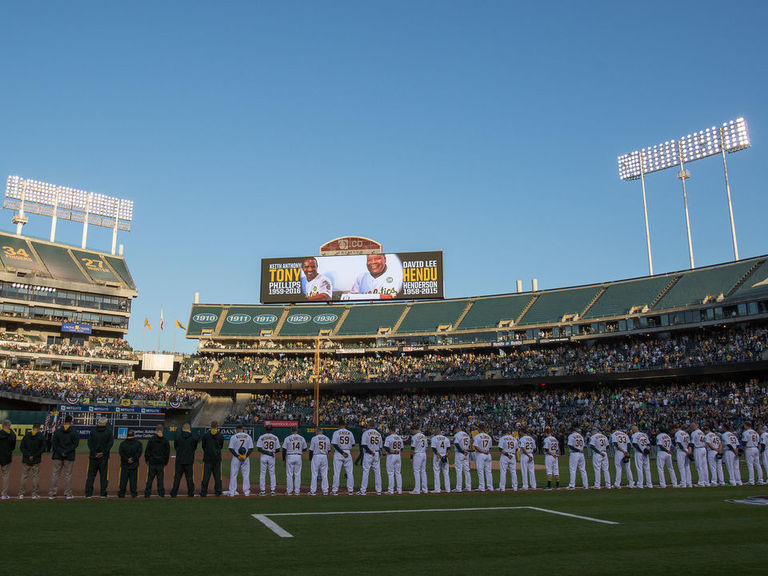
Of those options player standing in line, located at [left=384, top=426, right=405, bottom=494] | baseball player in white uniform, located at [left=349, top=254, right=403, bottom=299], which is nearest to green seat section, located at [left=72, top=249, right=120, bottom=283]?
baseball player in white uniform, located at [left=349, top=254, right=403, bottom=299]

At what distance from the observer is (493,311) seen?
6303 cm

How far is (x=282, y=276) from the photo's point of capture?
214 ft

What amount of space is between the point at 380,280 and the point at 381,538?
53.1 meters

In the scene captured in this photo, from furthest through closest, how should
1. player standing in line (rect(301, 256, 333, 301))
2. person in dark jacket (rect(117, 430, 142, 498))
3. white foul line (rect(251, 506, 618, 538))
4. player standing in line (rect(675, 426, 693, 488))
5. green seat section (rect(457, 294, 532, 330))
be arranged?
1. player standing in line (rect(301, 256, 333, 301))
2. green seat section (rect(457, 294, 532, 330))
3. player standing in line (rect(675, 426, 693, 488))
4. person in dark jacket (rect(117, 430, 142, 498))
5. white foul line (rect(251, 506, 618, 538))

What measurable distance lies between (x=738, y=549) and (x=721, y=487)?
11.9m

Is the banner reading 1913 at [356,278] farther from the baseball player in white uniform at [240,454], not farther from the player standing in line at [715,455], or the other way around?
the baseball player in white uniform at [240,454]

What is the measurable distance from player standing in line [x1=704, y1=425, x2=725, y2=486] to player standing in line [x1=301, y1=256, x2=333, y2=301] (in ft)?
150

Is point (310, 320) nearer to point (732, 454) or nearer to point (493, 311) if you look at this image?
point (493, 311)

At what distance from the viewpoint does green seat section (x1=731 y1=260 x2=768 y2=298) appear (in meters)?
45.2

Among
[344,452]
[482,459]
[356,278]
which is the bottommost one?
[482,459]

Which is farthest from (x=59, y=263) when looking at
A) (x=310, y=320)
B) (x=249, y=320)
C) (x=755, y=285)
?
(x=755, y=285)

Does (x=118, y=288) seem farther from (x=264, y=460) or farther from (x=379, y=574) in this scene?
(x=379, y=574)

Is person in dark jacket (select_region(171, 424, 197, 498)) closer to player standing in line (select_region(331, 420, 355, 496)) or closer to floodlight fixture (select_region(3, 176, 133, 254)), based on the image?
player standing in line (select_region(331, 420, 355, 496))

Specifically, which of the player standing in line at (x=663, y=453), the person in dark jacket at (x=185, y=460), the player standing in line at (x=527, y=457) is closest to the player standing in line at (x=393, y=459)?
the player standing in line at (x=527, y=457)
